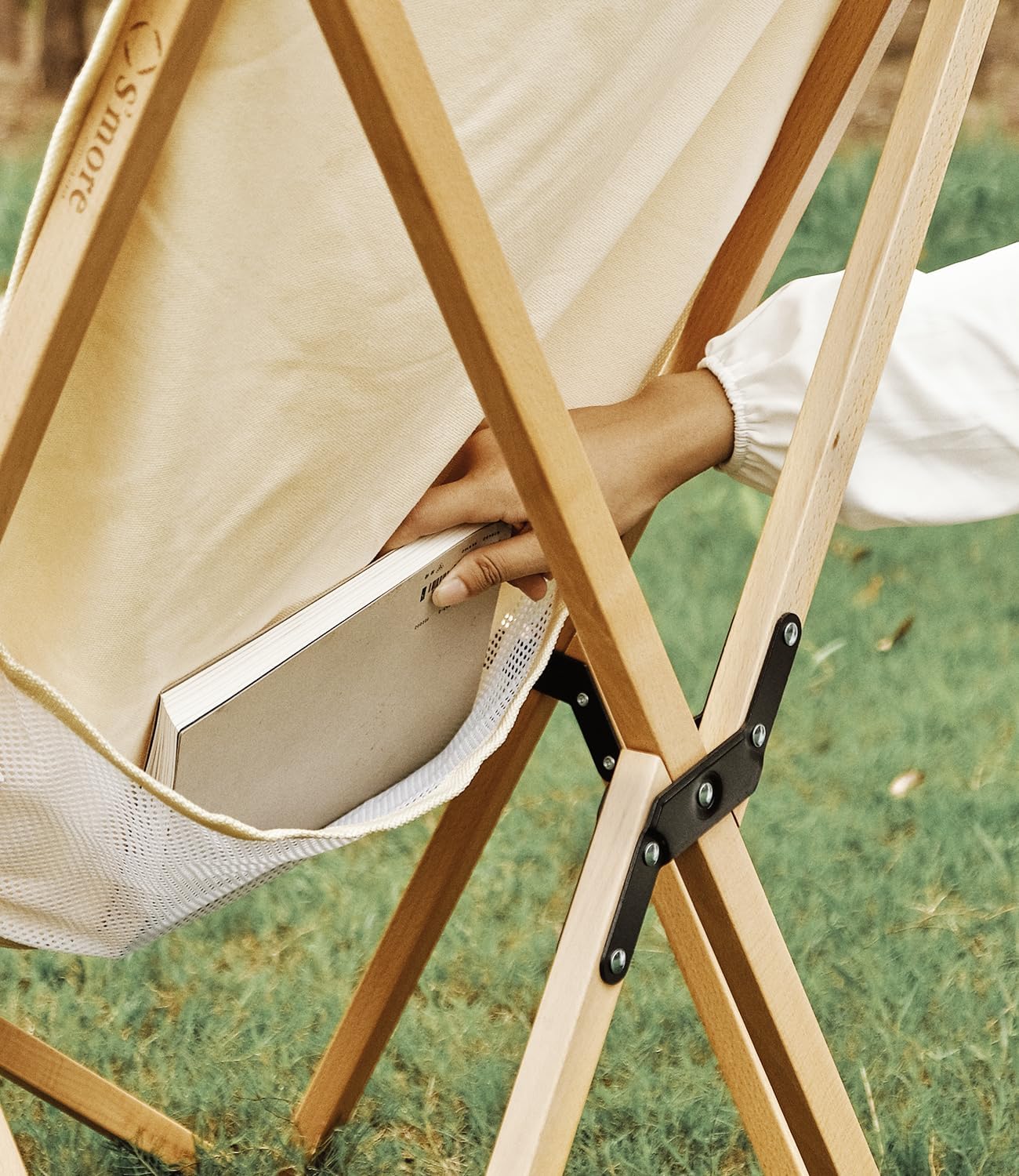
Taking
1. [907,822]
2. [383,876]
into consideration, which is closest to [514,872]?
[383,876]

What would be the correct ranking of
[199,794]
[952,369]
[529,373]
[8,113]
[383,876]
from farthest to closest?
[8,113], [383,876], [952,369], [199,794], [529,373]

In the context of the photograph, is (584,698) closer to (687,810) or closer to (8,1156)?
(687,810)

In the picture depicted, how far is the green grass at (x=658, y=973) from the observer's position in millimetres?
1479

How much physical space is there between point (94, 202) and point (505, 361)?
0.19m

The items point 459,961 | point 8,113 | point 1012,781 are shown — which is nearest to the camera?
point 459,961

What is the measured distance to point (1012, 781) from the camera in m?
2.09

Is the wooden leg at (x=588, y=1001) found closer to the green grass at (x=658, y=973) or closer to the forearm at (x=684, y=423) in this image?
the forearm at (x=684, y=423)

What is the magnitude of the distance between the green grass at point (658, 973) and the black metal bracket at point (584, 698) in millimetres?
588

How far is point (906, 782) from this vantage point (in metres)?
2.10

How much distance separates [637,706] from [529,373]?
0.19 meters

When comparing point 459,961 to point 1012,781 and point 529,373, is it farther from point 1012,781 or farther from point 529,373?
point 529,373

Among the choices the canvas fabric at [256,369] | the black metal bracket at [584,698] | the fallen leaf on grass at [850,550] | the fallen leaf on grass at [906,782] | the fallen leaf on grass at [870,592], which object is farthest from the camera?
the fallen leaf on grass at [850,550]

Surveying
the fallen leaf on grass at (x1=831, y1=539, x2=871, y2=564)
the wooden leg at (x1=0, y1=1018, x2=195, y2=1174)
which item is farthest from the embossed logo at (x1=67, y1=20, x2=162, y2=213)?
the fallen leaf on grass at (x1=831, y1=539, x2=871, y2=564)

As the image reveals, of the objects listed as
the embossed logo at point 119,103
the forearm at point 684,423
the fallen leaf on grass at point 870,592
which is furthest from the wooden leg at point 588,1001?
the fallen leaf on grass at point 870,592
